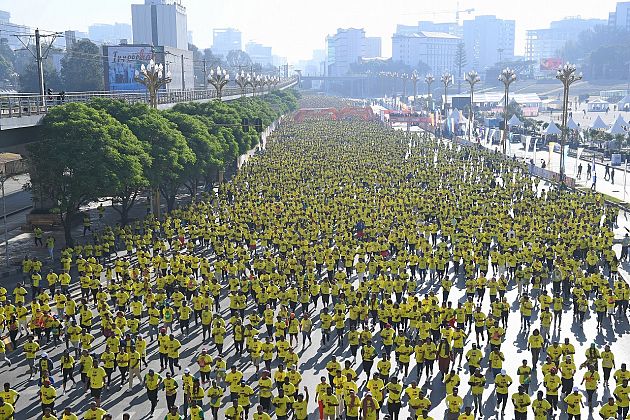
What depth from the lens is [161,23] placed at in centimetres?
15438

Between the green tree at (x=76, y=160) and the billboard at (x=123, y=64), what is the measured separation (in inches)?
1989

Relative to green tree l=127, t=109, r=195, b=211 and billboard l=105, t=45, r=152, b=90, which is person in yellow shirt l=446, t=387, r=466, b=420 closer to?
green tree l=127, t=109, r=195, b=211

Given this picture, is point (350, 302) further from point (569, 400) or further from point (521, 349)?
point (569, 400)

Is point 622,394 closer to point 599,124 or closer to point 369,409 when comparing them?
point 369,409

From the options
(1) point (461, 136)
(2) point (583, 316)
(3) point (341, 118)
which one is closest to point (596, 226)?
(2) point (583, 316)

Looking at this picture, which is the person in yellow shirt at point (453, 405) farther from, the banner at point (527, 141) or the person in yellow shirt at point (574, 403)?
the banner at point (527, 141)

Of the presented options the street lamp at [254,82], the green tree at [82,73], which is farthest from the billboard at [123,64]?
the green tree at [82,73]

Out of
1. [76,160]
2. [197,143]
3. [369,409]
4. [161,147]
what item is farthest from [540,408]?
[197,143]

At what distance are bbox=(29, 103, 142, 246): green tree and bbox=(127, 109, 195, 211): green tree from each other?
305 centimetres

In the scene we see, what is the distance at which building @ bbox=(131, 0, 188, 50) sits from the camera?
152 metres

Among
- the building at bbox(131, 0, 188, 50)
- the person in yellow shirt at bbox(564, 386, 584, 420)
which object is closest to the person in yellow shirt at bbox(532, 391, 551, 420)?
the person in yellow shirt at bbox(564, 386, 584, 420)

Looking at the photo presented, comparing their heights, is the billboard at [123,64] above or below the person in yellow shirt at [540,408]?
above

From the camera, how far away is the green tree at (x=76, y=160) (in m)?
27.3

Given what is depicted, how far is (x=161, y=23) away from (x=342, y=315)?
5719 inches
